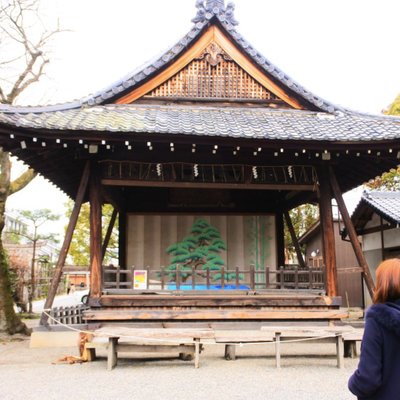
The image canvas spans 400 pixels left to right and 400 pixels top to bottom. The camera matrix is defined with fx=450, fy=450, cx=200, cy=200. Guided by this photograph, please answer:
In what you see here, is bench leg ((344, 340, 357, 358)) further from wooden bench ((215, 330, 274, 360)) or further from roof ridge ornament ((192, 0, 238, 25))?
roof ridge ornament ((192, 0, 238, 25))

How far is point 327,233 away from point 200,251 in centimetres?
333

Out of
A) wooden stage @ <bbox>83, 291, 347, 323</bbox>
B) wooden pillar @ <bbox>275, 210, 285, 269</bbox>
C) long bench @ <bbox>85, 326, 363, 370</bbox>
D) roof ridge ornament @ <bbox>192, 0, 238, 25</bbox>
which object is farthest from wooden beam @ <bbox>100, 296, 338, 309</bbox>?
roof ridge ornament @ <bbox>192, 0, 238, 25</bbox>

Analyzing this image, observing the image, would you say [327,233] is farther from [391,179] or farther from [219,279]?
[391,179]

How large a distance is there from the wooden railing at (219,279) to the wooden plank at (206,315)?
1.61ft

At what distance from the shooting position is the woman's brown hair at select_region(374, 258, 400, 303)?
2.74 m

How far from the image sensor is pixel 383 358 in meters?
2.70

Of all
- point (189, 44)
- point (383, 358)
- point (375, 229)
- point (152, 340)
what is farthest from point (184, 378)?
point (375, 229)

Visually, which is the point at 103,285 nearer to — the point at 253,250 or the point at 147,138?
the point at 147,138

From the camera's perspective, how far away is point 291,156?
9656 millimetres

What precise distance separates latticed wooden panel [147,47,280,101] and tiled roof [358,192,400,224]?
6362 mm

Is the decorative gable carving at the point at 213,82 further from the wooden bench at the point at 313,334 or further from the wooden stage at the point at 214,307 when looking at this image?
the wooden bench at the point at 313,334

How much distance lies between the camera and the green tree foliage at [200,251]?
1103cm

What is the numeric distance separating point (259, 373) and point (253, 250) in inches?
193

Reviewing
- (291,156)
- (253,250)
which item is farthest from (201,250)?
(291,156)
